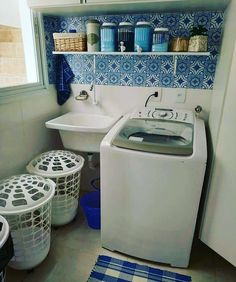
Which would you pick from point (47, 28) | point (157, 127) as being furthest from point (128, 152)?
point (47, 28)

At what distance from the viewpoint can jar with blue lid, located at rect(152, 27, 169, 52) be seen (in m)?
1.51

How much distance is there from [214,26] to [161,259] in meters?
1.66

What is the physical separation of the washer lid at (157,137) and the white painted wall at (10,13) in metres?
1.12

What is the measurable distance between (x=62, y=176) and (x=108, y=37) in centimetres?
104

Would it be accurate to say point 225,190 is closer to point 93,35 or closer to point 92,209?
point 92,209

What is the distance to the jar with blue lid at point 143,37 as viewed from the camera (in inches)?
60.3

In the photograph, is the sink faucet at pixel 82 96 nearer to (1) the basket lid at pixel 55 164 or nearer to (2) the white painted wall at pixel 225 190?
(1) the basket lid at pixel 55 164

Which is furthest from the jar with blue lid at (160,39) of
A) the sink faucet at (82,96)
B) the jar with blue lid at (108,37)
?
the sink faucet at (82,96)

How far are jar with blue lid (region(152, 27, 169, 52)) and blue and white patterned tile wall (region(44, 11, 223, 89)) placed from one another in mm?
191

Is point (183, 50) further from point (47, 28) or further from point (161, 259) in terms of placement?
point (161, 259)

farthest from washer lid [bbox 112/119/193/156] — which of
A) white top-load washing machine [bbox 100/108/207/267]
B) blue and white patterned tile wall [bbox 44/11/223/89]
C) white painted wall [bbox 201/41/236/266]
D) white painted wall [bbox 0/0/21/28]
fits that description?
white painted wall [bbox 0/0/21/28]

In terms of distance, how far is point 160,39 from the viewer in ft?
5.00

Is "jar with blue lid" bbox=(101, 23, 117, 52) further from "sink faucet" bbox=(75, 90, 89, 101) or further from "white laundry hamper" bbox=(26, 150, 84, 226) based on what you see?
"white laundry hamper" bbox=(26, 150, 84, 226)

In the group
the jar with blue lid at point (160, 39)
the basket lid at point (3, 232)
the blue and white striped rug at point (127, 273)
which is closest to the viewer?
the basket lid at point (3, 232)
